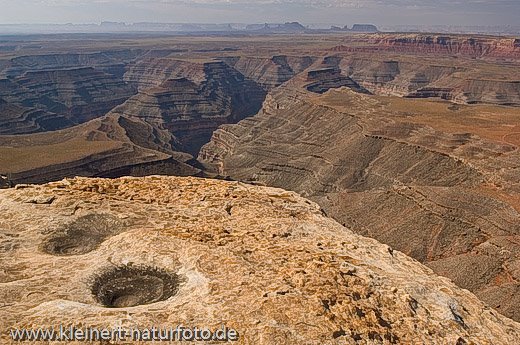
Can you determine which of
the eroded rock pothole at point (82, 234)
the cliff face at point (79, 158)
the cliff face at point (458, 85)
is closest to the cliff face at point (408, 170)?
the cliff face at point (79, 158)

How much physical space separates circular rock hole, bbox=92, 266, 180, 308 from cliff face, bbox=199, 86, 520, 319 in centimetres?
2971

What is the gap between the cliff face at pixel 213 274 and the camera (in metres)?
13.0

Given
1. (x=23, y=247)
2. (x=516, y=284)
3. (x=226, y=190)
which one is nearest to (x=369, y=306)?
(x=226, y=190)

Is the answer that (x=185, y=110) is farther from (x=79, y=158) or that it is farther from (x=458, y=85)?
(x=458, y=85)

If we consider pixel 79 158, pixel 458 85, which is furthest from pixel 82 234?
pixel 458 85

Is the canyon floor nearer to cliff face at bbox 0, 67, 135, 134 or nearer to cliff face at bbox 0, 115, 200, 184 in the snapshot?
cliff face at bbox 0, 115, 200, 184

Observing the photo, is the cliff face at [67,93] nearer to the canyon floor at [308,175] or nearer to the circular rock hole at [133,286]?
the canyon floor at [308,175]

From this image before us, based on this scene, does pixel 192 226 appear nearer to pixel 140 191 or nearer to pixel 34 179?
pixel 140 191

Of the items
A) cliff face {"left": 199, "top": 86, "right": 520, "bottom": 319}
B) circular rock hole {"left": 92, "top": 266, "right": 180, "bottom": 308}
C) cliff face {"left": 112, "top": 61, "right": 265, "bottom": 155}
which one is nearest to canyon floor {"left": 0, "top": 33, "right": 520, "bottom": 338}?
cliff face {"left": 199, "top": 86, "right": 520, "bottom": 319}

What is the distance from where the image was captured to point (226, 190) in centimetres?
2391

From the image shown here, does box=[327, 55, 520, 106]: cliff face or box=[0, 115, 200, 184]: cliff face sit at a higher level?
box=[327, 55, 520, 106]: cliff face

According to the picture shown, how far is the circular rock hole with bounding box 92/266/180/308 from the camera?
14.8m

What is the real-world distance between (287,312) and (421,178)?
58946 mm

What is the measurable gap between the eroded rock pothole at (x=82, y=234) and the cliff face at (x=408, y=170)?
30.3 m
